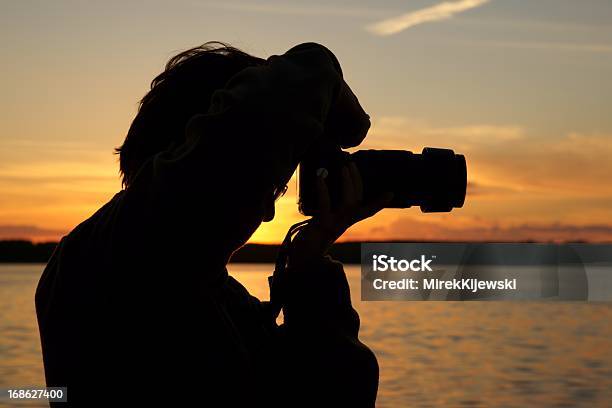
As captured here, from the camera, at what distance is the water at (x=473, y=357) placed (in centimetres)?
1725

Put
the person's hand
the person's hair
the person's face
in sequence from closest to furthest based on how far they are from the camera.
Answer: the person's face < the person's hair < the person's hand

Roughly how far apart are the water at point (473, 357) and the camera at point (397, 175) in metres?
14.3

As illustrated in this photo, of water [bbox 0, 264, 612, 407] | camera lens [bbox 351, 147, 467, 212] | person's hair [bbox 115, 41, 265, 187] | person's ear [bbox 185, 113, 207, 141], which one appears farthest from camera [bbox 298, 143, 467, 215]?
water [bbox 0, 264, 612, 407]

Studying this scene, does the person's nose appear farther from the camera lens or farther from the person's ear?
the camera lens

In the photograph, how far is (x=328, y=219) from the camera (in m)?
1.70

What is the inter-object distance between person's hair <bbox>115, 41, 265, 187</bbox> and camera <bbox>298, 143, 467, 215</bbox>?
0.83 ft

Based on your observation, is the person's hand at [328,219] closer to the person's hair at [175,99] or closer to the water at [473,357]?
the person's hair at [175,99]

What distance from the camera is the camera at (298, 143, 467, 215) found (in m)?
1.75

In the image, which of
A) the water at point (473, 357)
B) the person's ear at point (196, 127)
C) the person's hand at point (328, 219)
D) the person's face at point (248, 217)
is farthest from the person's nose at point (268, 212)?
the water at point (473, 357)

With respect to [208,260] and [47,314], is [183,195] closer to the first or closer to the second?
[208,260]

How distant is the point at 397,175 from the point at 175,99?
19.2 inches

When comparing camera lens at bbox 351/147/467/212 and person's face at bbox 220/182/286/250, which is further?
camera lens at bbox 351/147/467/212

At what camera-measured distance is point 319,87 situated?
1.45 metres

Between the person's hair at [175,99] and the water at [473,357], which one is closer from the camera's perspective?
the person's hair at [175,99]
